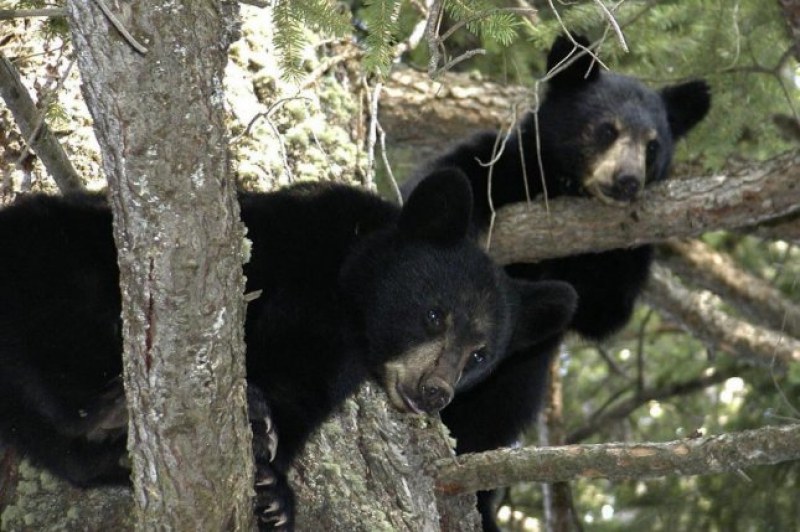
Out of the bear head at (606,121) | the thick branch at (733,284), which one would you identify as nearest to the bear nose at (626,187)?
the bear head at (606,121)

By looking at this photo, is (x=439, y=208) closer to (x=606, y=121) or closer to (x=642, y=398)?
(x=606, y=121)

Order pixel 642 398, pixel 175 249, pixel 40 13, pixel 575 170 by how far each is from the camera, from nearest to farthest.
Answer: pixel 175 249 < pixel 40 13 < pixel 575 170 < pixel 642 398

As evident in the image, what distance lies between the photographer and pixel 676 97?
6.72 metres

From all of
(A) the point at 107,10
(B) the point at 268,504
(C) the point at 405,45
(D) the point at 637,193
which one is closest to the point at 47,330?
(B) the point at 268,504

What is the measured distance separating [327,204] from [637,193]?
6.53 ft

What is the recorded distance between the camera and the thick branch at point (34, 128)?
4.14 meters

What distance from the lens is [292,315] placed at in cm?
431

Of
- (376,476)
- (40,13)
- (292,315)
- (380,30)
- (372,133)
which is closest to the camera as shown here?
(40,13)

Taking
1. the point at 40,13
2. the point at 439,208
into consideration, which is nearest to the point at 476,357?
the point at 439,208

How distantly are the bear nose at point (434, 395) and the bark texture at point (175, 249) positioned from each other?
3.70 ft

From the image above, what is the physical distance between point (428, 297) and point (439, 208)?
1.21 ft

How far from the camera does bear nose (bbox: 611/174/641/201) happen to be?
19.3ft

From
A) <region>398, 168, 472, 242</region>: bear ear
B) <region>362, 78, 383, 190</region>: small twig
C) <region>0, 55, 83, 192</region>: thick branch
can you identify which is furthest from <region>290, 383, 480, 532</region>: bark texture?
<region>0, 55, 83, 192</region>: thick branch

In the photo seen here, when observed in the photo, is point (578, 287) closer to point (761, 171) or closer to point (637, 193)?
point (637, 193)
